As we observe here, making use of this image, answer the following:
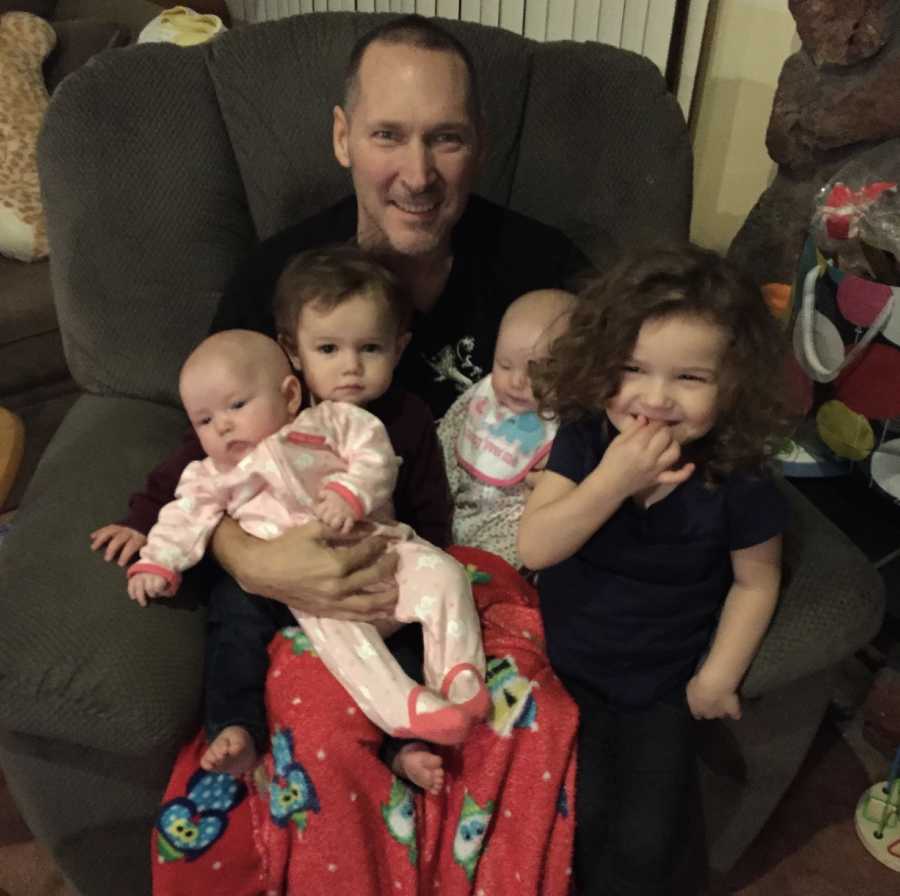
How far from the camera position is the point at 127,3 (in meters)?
2.98

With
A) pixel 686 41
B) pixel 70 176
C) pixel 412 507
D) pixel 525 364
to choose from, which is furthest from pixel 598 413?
pixel 686 41

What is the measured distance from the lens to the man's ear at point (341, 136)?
4.65 ft

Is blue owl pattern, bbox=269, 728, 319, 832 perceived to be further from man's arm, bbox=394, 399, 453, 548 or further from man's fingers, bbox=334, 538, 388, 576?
man's arm, bbox=394, 399, 453, 548

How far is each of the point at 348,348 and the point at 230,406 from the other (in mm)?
171

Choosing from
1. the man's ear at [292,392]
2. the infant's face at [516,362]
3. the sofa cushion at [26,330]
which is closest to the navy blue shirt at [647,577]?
the infant's face at [516,362]

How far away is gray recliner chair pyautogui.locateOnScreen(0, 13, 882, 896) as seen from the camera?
1124mm

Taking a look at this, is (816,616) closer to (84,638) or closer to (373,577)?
(373,577)

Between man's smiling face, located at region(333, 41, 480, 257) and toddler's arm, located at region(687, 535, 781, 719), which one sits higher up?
man's smiling face, located at region(333, 41, 480, 257)

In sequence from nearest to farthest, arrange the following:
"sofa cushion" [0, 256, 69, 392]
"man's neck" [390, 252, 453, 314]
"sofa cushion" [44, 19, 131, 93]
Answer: "man's neck" [390, 252, 453, 314], "sofa cushion" [0, 256, 69, 392], "sofa cushion" [44, 19, 131, 93]

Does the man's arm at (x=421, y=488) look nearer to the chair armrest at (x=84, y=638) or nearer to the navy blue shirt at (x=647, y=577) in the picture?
the navy blue shirt at (x=647, y=577)

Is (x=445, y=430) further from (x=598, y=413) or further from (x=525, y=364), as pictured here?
(x=598, y=413)

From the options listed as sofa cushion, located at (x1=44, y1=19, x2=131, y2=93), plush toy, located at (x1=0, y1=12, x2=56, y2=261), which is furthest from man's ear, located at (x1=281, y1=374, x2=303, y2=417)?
sofa cushion, located at (x1=44, y1=19, x2=131, y2=93)

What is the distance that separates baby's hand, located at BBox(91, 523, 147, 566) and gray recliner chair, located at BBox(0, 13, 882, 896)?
0.7 inches

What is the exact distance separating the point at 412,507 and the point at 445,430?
6.9 inches
